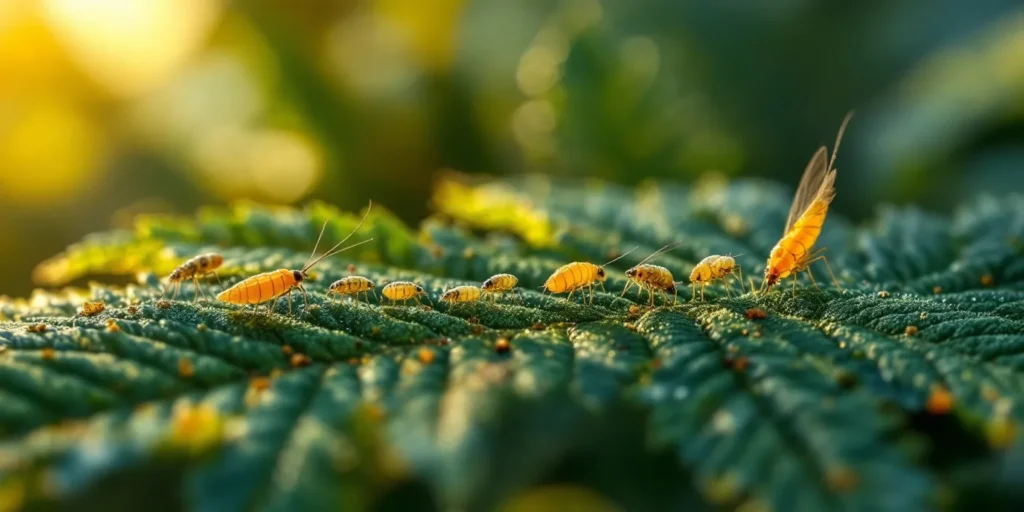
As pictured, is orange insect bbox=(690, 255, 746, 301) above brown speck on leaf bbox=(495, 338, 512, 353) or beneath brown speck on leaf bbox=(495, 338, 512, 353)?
above

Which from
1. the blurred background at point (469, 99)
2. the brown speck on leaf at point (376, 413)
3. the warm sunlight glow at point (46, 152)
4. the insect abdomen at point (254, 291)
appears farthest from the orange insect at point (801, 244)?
the warm sunlight glow at point (46, 152)

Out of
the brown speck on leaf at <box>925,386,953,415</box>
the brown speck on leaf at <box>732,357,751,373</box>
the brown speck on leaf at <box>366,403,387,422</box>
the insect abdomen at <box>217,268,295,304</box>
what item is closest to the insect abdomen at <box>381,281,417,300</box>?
the insect abdomen at <box>217,268,295,304</box>

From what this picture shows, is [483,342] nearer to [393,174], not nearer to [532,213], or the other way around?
[532,213]

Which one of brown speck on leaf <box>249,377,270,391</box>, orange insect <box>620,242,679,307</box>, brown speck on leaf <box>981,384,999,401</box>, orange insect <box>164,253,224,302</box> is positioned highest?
orange insect <box>164,253,224,302</box>

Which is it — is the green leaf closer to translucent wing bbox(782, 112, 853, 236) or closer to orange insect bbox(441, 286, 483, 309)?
orange insect bbox(441, 286, 483, 309)

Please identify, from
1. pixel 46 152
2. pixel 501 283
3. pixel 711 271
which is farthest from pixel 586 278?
pixel 46 152

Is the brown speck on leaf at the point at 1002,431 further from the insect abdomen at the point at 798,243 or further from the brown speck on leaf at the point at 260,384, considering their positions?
the brown speck on leaf at the point at 260,384
